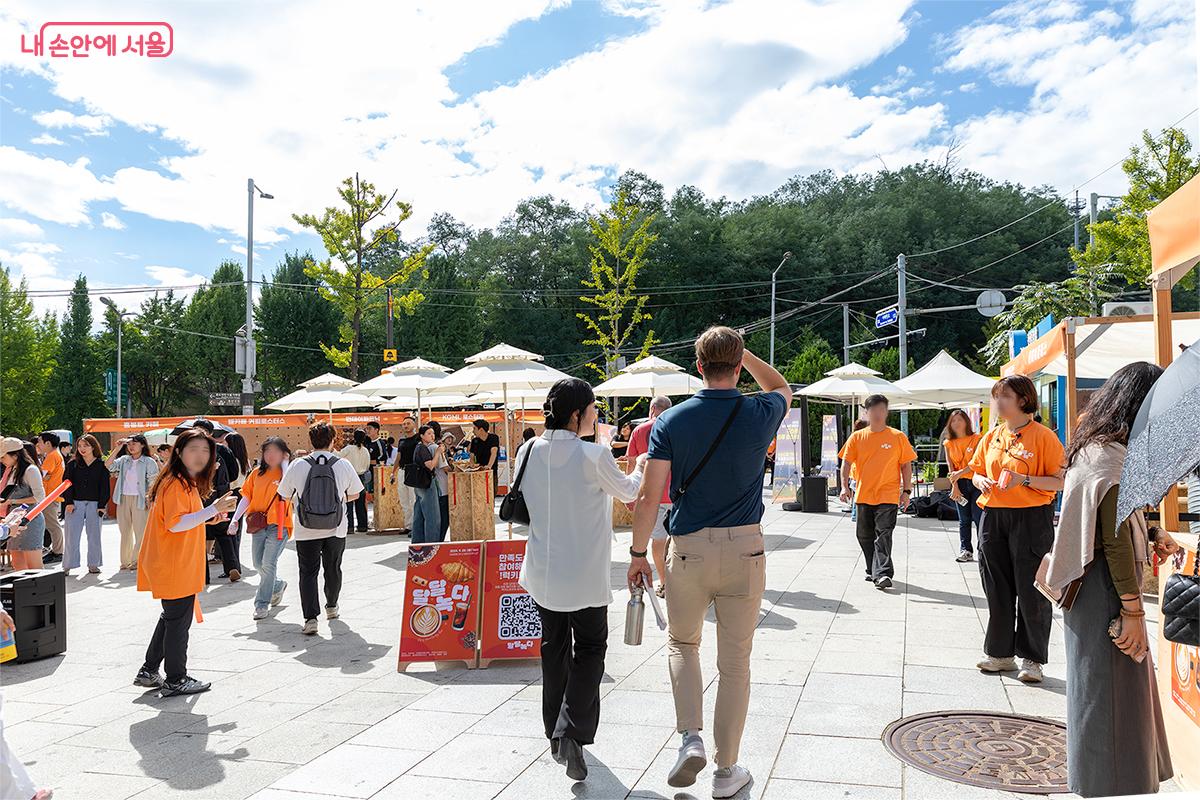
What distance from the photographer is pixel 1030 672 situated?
5.03 metres

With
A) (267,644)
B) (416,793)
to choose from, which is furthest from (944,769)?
(267,644)

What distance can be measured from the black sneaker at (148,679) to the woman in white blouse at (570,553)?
2912 millimetres

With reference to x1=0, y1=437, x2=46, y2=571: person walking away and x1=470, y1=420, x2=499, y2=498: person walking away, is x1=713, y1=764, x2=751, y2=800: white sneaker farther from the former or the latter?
x1=470, y1=420, x2=499, y2=498: person walking away

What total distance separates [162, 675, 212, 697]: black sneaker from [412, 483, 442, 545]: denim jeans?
5.78m

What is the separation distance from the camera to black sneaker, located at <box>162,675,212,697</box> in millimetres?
5195

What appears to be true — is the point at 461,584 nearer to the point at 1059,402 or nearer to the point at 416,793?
the point at 416,793

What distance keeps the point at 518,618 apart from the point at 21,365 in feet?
150

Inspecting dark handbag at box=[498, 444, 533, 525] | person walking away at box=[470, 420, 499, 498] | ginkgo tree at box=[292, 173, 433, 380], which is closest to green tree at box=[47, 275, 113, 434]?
ginkgo tree at box=[292, 173, 433, 380]

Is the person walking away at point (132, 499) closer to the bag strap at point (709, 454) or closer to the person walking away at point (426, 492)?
the person walking away at point (426, 492)

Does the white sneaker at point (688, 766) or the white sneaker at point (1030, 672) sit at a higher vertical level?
the white sneaker at point (688, 766)

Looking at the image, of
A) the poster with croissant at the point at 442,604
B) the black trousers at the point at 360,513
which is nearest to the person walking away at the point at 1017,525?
the poster with croissant at the point at 442,604

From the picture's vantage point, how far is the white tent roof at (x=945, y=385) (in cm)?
1588

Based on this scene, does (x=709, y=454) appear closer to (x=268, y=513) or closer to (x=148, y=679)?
(x=148, y=679)

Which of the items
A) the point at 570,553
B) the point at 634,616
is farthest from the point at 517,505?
the point at 634,616
